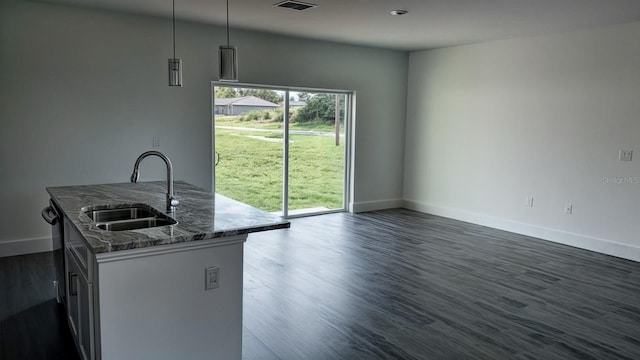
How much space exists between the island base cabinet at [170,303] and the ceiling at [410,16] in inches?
108

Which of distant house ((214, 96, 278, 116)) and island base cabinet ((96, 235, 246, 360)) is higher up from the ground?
distant house ((214, 96, 278, 116))

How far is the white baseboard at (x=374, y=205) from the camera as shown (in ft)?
23.5

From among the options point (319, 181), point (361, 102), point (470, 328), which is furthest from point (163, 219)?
point (361, 102)

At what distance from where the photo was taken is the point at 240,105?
6.04m

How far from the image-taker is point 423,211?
290 inches

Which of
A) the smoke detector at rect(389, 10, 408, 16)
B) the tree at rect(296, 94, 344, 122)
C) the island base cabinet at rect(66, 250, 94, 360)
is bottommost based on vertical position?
the island base cabinet at rect(66, 250, 94, 360)

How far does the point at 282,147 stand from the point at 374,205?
73.0 inches

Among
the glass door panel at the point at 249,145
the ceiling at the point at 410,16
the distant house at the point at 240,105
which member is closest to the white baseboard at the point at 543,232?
the ceiling at the point at 410,16

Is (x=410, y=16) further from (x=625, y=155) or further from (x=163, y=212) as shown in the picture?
(x=163, y=212)

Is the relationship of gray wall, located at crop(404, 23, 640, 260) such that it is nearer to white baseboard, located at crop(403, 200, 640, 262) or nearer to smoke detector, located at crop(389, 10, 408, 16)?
white baseboard, located at crop(403, 200, 640, 262)

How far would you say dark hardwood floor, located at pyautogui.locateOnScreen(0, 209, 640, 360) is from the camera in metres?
2.96

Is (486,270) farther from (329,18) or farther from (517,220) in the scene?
(329,18)

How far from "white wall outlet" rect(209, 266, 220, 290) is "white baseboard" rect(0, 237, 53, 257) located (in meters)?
3.33

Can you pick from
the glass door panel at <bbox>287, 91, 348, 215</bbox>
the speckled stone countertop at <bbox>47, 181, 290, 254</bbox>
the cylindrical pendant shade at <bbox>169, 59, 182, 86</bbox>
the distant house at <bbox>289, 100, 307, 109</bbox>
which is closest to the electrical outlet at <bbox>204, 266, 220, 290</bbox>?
the speckled stone countertop at <bbox>47, 181, 290, 254</bbox>
